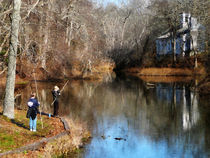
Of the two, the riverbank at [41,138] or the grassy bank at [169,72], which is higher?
the grassy bank at [169,72]

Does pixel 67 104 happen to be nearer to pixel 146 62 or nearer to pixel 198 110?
pixel 198 110

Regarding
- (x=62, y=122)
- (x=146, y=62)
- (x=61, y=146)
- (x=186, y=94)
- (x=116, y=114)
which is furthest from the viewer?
(x=146, y=62)

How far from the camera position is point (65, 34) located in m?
46.8

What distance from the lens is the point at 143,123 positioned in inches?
774

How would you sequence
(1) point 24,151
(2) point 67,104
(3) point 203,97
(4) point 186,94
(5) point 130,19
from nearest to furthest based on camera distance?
(1) point 24,151 → (2) point 67,104 → (3) point 203,97 → (4) point 186,94 → (5) point 130,19

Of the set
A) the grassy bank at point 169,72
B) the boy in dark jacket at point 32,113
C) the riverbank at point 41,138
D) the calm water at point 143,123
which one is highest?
the grassy bank at point 169,72

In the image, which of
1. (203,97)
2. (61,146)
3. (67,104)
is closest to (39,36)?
(67,104)

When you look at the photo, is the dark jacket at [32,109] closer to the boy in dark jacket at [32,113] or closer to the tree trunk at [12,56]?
the boy in dark jacket at [32,113]

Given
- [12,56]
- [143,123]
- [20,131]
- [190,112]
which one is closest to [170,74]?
[190,112]

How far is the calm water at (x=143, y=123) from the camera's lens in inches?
554

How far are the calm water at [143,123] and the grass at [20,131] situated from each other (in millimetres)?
1908

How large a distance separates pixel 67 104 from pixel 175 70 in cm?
3428

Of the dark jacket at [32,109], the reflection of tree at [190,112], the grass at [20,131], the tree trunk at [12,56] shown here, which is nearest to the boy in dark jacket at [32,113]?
the dark jacket at [32,109]

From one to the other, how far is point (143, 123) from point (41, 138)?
837cm
